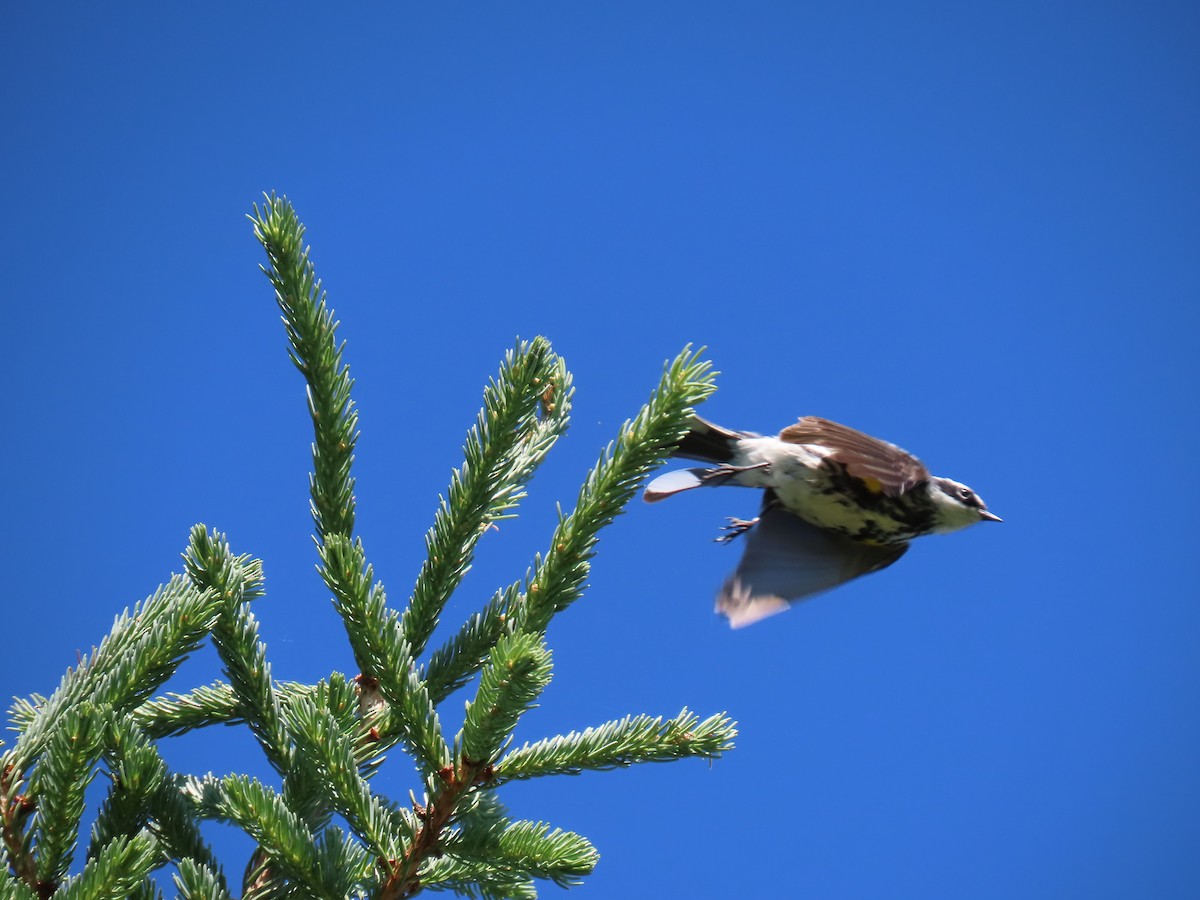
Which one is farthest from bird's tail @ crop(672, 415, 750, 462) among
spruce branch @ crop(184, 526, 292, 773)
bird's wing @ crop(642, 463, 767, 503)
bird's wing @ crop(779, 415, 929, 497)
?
spruce branch @ crop(184, 526, 292, 773)

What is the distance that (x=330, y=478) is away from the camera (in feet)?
3.37

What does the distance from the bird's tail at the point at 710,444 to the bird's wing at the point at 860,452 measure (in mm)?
161

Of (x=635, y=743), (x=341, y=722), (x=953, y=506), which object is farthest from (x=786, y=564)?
(x=341, y=722)

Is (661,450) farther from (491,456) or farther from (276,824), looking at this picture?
(276,824)

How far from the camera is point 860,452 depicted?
2500 mm

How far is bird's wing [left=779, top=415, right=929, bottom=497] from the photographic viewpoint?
Answer: 8.14ft

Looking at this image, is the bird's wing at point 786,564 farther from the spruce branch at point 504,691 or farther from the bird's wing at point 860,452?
the spruce branch at point 504,691

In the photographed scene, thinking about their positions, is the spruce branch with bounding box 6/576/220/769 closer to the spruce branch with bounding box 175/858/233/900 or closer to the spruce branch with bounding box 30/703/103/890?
the spruce branch with bounding box 30/703/103/890

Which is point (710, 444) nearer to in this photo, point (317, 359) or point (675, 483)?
point (675, 483)

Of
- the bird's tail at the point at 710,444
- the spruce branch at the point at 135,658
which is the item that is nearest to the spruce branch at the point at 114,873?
the spruce branch at the point at 135,658

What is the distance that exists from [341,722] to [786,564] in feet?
5.64

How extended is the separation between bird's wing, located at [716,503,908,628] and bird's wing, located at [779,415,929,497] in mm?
231

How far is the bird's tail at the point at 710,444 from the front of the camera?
2617mm

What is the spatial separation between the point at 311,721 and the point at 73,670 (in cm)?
33
